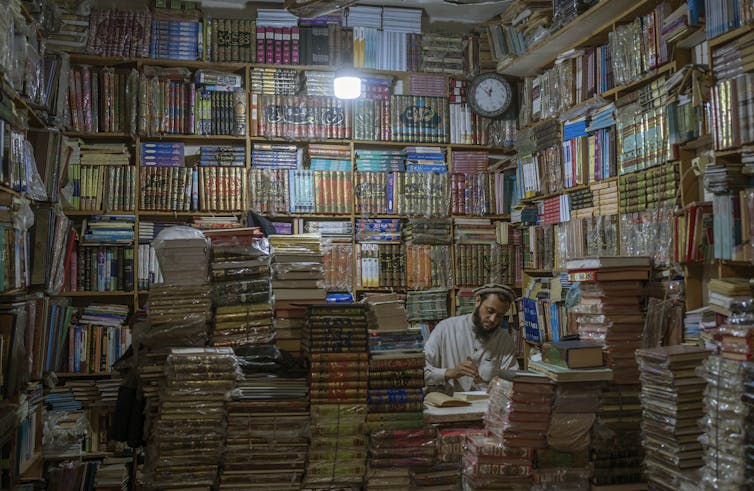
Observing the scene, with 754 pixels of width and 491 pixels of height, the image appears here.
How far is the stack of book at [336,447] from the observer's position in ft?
8.97

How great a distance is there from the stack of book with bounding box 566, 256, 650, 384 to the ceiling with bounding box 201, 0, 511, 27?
3057mm

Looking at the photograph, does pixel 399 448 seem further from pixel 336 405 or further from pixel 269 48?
pixel 269 48

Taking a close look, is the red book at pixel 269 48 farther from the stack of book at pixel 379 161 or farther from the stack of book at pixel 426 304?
the stack of book at pixel 426 304

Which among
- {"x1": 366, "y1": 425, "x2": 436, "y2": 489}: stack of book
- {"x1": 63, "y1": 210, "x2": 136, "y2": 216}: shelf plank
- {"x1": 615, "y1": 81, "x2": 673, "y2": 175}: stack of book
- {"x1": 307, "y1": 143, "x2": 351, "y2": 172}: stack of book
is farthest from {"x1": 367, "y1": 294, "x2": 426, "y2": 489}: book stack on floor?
{"x1": 63, "y1": 210, "x2": 136, "y2": 216}: shelf plank

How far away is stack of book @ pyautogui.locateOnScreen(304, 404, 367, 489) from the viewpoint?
2734 millimetres

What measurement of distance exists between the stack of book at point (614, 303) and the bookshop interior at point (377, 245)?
0.5 inches

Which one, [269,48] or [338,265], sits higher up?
[269,48]

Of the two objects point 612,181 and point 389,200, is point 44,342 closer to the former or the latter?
point 389,200

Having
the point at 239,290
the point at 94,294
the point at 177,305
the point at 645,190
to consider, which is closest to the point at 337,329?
the point at 239,290

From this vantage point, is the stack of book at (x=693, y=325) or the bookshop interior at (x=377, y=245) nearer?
the bookshop interior at (x=377, y=245)

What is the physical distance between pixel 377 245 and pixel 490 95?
153 cm

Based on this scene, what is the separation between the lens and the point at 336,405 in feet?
9.00

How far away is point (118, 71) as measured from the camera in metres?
5.22

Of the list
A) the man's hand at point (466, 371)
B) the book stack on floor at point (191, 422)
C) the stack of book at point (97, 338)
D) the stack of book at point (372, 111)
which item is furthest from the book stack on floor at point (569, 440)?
the stack of book at point (97, 338)
